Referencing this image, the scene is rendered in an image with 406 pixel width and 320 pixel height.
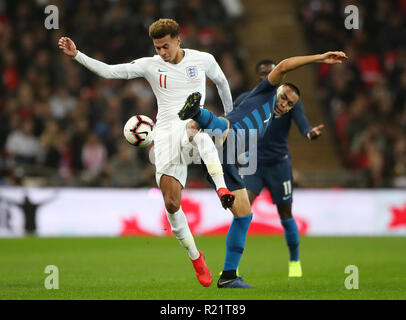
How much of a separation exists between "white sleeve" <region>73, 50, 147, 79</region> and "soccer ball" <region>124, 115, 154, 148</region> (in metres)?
0.44

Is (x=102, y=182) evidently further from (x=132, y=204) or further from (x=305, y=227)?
(x=305, y=227)

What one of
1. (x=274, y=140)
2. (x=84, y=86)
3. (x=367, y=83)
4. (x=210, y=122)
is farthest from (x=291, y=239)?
(x=367, y=83)

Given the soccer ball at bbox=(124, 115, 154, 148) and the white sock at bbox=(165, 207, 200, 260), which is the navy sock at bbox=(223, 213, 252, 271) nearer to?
the white sock at bbox=(165, 207, 200, 260)

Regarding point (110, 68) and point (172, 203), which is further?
point (110, 68)

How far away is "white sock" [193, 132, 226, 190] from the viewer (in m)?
7.04

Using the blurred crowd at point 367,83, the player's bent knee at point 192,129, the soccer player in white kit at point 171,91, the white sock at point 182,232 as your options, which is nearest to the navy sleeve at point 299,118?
the soccer player in white kit at point 171,91

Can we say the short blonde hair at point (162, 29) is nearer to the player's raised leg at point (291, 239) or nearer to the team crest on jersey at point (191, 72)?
the team crest on jersey at point (191, 72)

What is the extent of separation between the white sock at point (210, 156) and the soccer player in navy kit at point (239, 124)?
10cm

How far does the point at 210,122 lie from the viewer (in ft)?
23.4

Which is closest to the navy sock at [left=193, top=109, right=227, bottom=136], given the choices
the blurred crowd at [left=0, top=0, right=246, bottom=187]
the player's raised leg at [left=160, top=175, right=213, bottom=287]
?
the player's raised leg at [left=160, top=175, right=213, bottom=287]

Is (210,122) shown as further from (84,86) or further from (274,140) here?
(84,86)

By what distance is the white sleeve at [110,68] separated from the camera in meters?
7.43

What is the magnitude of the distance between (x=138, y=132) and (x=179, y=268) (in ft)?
8.16

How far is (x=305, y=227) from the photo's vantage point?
15.1 metres
